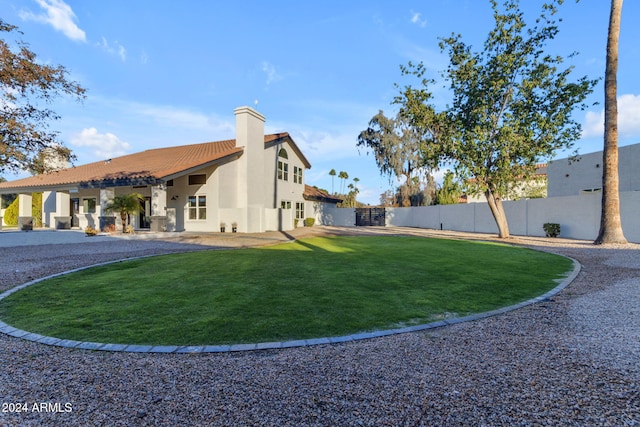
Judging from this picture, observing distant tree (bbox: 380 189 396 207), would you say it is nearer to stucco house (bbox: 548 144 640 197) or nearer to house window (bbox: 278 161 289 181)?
house window (bbox: 278 161 289 181)

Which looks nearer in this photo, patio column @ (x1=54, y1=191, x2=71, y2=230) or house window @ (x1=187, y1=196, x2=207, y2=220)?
house window @ (x1=187, y1=196, x2=207, y2=220)

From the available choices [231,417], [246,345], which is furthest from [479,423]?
[246,345]

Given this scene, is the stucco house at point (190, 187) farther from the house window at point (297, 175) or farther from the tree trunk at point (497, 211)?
the tree trunk at point (497, 211)

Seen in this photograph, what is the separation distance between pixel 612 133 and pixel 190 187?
A: 22.5 m

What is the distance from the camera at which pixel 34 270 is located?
8.23m

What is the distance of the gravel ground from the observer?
7.80ft

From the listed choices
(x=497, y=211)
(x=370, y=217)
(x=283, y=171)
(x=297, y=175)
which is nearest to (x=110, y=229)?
(x=283, y=171)

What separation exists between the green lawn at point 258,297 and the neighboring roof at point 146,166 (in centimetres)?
970

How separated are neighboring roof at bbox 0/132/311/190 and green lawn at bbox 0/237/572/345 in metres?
9.70

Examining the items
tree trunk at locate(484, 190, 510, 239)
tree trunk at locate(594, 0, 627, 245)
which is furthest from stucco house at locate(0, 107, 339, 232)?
tree trunk at locate(594, 0, 627, 245)

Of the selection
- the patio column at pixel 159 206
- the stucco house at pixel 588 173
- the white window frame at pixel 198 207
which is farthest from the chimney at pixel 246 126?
the stucco house at pixel 588 173

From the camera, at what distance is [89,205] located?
24.0 meters

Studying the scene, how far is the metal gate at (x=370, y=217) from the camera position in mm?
36219

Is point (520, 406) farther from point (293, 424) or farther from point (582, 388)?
point (293, 424)
